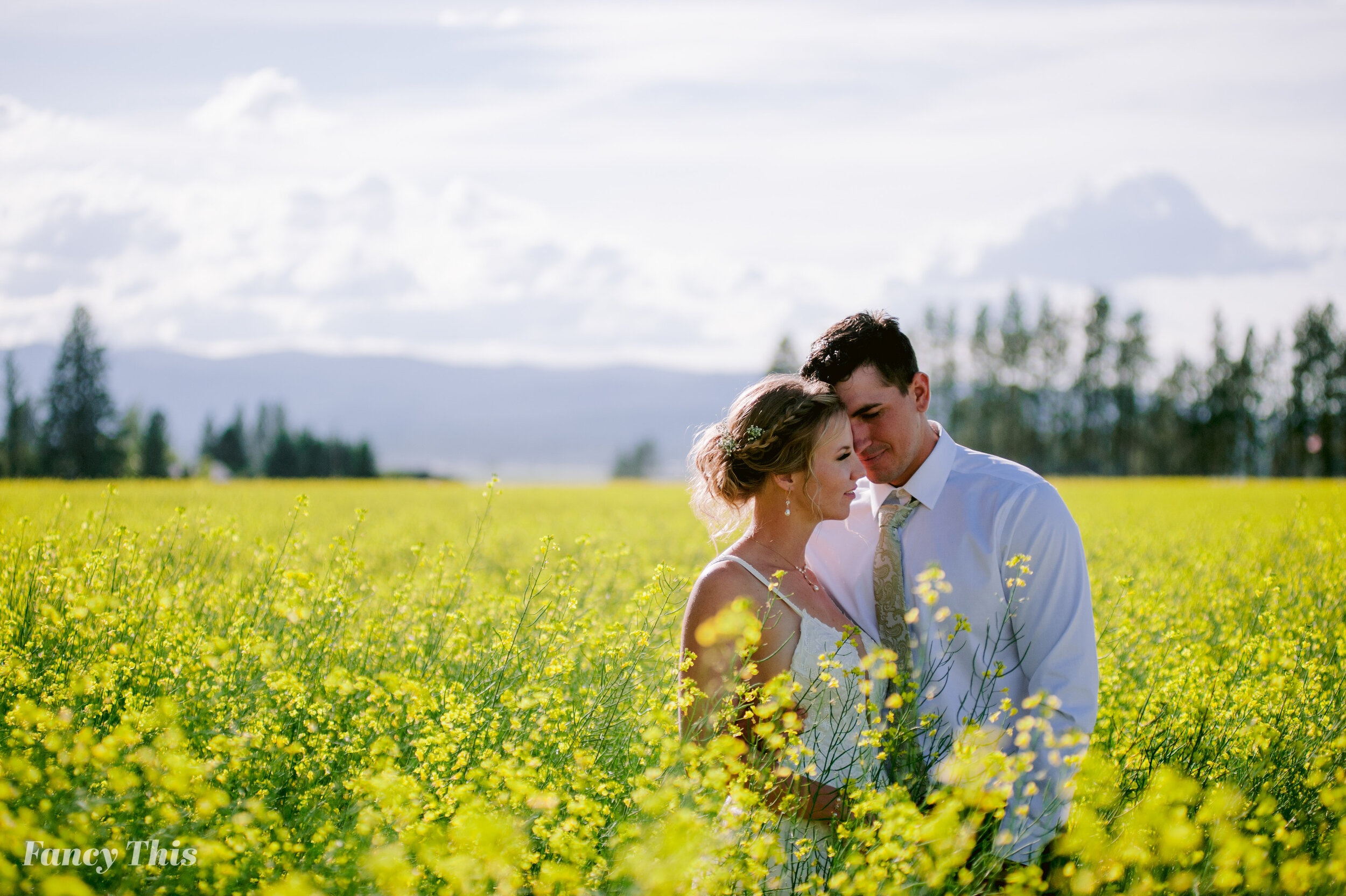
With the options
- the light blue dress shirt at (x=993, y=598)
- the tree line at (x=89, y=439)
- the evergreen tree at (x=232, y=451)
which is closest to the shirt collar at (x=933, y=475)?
the light blue dress shirt at (x=993, y=598)

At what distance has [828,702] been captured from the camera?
355 cm

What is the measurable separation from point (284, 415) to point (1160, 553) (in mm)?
112468

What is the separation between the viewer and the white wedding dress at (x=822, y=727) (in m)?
3.26

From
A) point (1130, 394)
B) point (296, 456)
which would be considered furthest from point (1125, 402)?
point (296, 456)

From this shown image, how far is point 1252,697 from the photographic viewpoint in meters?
4.13

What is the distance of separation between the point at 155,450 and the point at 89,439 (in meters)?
9.43

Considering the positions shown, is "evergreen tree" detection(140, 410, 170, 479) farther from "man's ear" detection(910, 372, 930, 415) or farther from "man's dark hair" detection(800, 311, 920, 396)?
"man's ear" detection(910, 372, 930, 415)

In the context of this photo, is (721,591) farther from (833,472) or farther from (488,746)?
(488,746)

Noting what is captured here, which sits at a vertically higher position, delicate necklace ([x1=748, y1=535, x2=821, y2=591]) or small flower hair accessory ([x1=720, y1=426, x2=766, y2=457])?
small flower hair accessory ([x1=720, y1=426, x2=766, y2=457])

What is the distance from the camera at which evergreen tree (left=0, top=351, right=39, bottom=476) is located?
64.0 metres

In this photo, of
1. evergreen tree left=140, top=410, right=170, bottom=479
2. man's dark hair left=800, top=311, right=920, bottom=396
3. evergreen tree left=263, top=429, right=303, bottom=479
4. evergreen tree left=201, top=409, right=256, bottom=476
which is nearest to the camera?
man's dark hair left=800, top=311, right=920, bottom=396

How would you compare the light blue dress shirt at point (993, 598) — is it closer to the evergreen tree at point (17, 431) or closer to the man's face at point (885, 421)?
the man's face at point (885, 421)

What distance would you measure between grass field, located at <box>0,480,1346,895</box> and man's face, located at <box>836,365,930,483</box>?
1.14m

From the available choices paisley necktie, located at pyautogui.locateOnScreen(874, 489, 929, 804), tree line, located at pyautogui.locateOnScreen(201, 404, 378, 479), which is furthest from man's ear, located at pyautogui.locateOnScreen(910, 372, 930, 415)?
tree line, located at pyautogui.locateOnScreen(201, 404, 378, 479)
